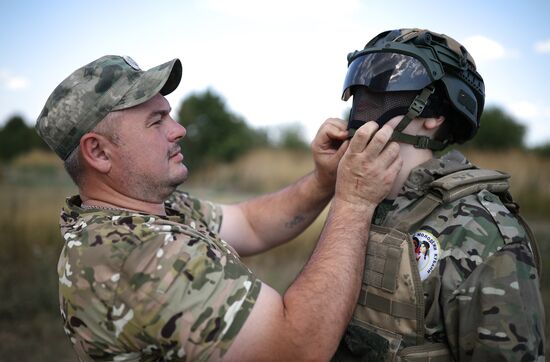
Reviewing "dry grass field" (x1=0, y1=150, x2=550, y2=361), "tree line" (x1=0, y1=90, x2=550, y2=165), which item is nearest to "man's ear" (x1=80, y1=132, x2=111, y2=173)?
"dry grass field" (x1=0, y1=150, x2=550, y2=361)

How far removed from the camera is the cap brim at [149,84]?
2.42m

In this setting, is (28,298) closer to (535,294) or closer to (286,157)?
(535,294)

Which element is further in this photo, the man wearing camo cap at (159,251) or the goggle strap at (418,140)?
the goggle strap at (418,140)

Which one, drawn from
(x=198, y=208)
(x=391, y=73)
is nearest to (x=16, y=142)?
(x=198, y=208)

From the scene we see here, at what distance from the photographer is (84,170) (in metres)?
2.49

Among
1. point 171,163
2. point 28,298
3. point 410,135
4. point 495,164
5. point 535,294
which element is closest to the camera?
point 535,294

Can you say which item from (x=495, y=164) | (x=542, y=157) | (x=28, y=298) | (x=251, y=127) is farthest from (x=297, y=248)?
(x=251, y=127)

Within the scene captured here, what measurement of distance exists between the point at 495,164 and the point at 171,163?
13.6 metres

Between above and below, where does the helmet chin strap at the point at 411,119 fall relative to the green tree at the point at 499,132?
above

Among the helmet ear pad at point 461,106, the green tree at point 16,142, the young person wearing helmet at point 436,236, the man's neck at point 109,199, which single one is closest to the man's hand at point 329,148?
the young person wearing helmet at point 436,236

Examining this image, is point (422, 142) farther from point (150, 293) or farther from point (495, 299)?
point (150, 293)

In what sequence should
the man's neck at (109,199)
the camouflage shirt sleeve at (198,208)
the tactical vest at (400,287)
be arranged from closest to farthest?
the tactical vest at (400,287)
the man's neck at (109,199)
the camouflage shirt sleeve at (198,208)

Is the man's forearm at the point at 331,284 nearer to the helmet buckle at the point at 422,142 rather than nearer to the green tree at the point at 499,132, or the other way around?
the helmet buckle at the point at 422,142

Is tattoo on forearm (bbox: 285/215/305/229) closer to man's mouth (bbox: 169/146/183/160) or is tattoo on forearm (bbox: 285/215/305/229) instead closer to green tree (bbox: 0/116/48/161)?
man's mouth (bbox: 169/146/183/160)
